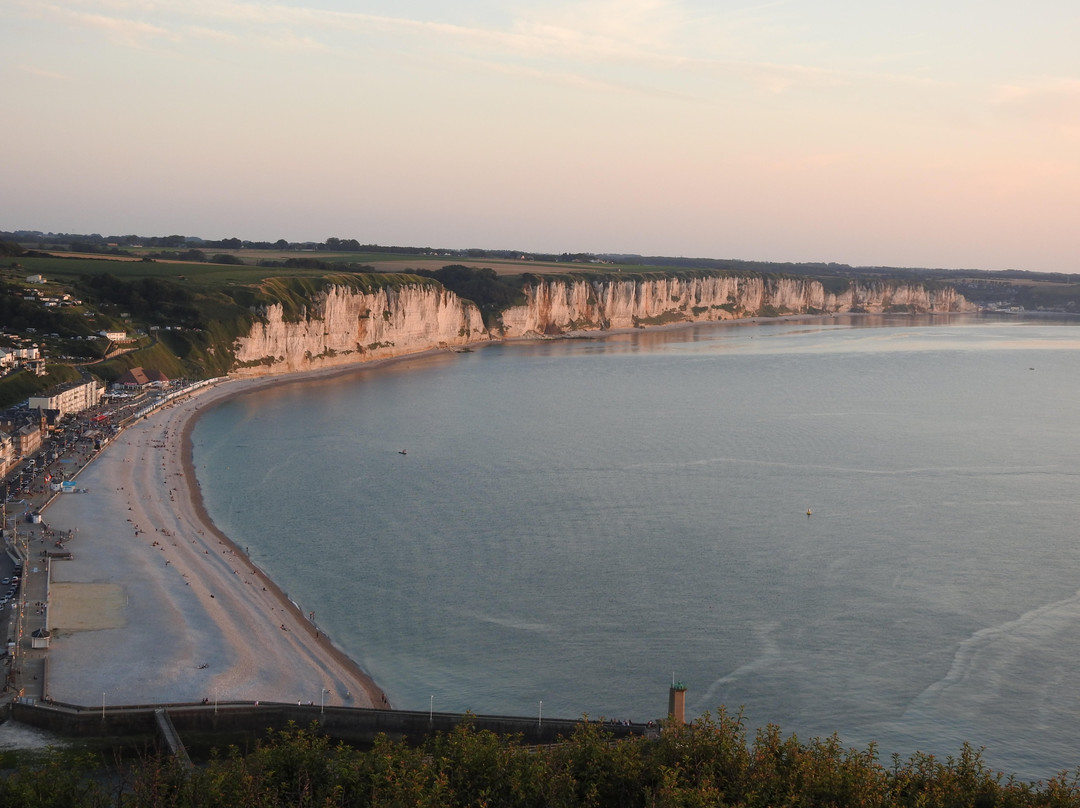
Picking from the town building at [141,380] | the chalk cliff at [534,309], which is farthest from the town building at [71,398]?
the chalk cliff at [534,309]

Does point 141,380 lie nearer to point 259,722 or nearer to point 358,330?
point 358,330

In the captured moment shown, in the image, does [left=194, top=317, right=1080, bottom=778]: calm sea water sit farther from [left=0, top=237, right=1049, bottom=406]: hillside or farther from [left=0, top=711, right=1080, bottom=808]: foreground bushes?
[left=0, top=237, right=1049, bottom=406]: hillside

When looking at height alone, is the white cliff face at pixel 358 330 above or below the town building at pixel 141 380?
above

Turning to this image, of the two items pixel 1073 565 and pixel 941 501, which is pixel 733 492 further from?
pixel 1073 565

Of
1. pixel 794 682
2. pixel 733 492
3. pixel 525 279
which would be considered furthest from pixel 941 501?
pixel 525 279

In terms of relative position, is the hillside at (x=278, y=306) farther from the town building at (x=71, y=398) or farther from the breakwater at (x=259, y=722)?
the breakwater at (x=259, y=722)
